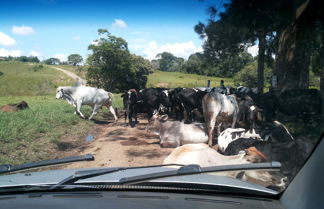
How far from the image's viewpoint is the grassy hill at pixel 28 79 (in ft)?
109

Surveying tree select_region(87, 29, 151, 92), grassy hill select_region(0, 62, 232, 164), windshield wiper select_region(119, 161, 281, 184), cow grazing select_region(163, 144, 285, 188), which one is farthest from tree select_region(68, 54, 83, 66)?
windshield wiper select_region(119, 161, 281, 184)

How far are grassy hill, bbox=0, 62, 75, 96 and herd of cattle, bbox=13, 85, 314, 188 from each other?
651 inches

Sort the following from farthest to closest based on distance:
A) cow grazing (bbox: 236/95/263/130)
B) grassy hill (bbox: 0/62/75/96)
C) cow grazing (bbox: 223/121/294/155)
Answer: grassy hill (bbox: 0/62/75/96) < cow grazing (bbox: 236/95/263/130) < cow grazing (bbox: 223/121/294/155)

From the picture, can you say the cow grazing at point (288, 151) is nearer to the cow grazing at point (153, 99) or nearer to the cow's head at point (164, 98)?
the cow's head at point (164, 98)

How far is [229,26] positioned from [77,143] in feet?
16.3

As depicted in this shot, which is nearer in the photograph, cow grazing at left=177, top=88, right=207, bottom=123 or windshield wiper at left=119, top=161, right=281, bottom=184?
windshield wiper at left=119, top=161, right=281, bottom=184

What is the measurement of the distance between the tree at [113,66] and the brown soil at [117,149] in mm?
4594

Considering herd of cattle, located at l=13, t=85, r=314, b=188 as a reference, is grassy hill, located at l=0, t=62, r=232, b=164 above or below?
below

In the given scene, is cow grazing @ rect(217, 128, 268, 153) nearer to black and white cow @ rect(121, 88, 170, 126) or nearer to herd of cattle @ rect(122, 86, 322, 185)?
herd of cattle @ rect(122, 86, 322, 185)

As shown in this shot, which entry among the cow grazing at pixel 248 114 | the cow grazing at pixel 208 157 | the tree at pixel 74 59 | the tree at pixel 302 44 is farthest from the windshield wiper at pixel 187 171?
the tree at pixel 74 59

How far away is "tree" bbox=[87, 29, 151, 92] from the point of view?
1596cm

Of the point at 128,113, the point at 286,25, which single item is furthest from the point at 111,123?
the point at 286,25

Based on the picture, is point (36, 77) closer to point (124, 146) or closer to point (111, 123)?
point (111, 123)

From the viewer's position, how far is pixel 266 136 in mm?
7207
